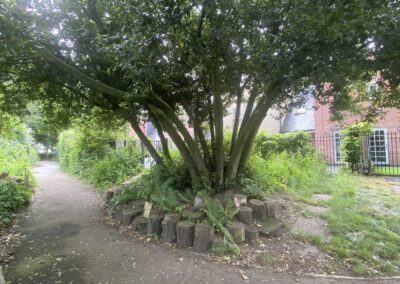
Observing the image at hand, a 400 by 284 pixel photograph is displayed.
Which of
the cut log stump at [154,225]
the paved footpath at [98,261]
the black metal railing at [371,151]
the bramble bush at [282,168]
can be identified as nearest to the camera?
the paved footpath at [98,261]

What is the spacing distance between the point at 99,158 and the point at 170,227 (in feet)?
27.9

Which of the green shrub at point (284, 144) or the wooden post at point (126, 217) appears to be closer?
the wooden post at point (126, 217)

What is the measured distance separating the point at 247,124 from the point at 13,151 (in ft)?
35.3

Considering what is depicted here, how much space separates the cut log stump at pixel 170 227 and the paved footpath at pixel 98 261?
22 cm

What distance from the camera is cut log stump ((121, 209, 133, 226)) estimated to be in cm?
574

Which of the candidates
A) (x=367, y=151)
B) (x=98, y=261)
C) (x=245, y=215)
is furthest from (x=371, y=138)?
(x=98, y=261)

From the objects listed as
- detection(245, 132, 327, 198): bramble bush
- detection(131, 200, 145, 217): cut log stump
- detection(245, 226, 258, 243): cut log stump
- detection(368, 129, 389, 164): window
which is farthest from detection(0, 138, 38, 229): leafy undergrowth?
detection(368, 129, 389, 164): window

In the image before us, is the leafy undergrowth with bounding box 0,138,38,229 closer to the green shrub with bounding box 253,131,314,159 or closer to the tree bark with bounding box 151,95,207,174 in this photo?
the tree bark with bounding box 151,95,207,174

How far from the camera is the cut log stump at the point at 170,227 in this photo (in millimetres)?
4816

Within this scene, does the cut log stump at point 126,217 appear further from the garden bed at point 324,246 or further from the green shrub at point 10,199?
the green shrub at point 10,199

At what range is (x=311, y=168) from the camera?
30.0 feet

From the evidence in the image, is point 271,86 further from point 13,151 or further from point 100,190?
point 13,151

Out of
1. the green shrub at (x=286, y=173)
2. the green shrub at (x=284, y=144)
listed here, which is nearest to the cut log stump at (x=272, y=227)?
the green shrub at (x=286, y=173)

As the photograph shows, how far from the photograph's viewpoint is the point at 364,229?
474cm
